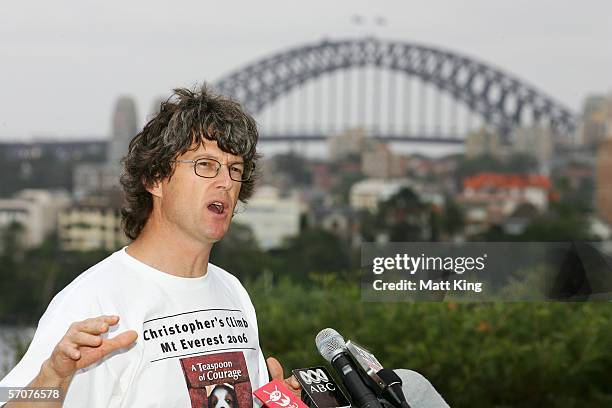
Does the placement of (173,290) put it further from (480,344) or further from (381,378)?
(480,344)

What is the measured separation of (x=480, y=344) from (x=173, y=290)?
291 centimetres

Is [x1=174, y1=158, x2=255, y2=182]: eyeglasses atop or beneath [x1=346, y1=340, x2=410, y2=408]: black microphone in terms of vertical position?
atop

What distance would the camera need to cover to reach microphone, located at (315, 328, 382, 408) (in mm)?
1502

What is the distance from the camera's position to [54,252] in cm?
2964

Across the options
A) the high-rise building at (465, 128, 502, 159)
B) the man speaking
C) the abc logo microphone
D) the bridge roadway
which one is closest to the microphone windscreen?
the abc logo microphone

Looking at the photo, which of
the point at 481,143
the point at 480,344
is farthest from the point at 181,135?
the point at 481,143

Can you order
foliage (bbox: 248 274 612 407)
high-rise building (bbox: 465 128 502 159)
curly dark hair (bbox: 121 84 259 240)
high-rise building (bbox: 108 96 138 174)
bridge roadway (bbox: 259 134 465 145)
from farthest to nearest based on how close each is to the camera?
high-rise building (bbox: 465 128 502 159) < bridge roadway (bbox: 259 134 465 145) < high-rise building (bbox: 108 96 138 174) < foliage (bbox: 248 274 612 407) < curly dark hair (bbox: 121 84 259 240)

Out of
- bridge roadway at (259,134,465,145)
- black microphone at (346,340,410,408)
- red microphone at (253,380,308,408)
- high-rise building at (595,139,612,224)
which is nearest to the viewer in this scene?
black microphone at (346,340,410,408)

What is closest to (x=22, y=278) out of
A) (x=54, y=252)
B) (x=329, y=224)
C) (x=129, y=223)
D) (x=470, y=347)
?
(x=54, y=252)

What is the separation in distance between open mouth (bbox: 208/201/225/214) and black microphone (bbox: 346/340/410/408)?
41 centimetres

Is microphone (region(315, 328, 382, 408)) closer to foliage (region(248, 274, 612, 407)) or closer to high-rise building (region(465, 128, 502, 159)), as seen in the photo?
foliage (region(248, 274, 612, 407))

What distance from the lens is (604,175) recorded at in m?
38.7

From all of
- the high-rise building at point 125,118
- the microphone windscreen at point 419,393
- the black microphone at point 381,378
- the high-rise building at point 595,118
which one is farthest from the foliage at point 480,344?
the high-rise building at point 595,118

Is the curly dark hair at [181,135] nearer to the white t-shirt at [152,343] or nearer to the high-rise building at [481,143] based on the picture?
the white t-shirt at [152,343]
